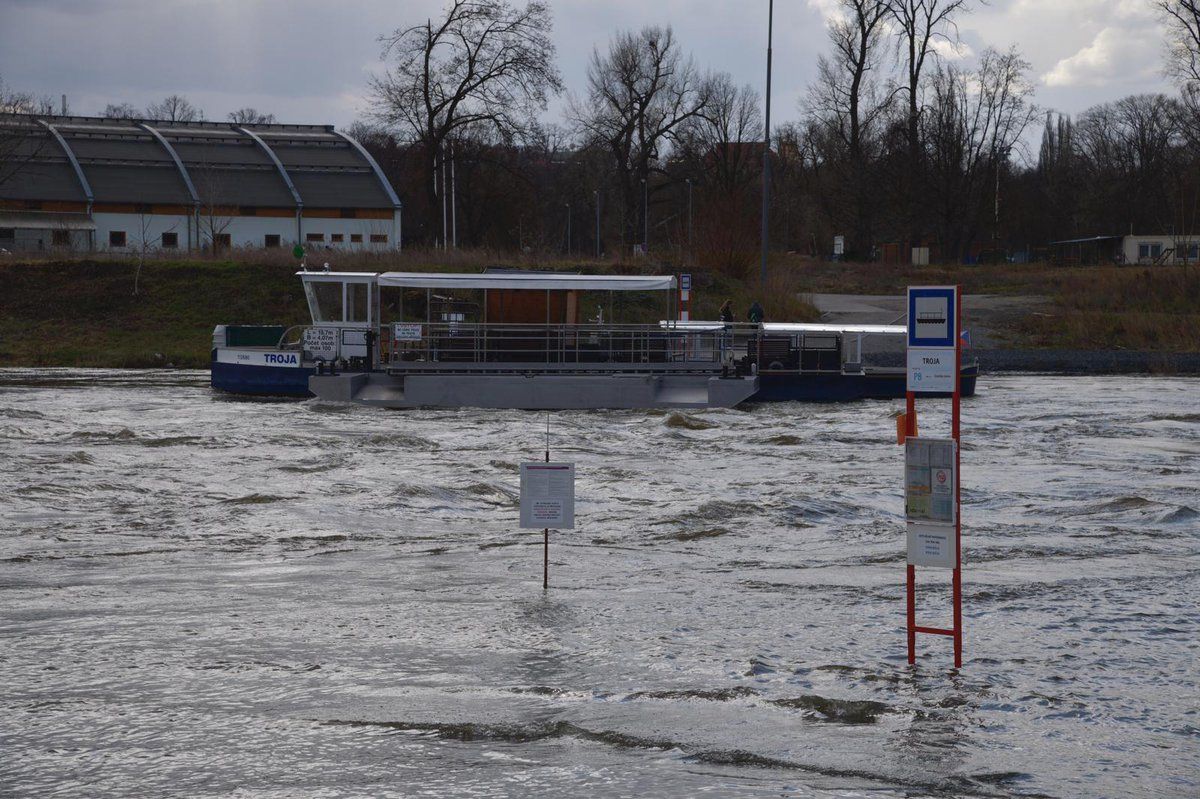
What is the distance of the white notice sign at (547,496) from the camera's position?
11.2m

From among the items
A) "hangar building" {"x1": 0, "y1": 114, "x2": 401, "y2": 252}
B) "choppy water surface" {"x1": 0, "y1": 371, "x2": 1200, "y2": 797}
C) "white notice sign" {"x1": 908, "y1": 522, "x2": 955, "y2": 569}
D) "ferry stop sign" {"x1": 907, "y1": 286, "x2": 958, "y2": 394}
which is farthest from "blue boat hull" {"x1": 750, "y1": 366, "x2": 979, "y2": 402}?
"hangar building" {"x1": 0, "y1": 114, "x2": 401, "y2": 252}

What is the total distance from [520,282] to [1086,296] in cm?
3150

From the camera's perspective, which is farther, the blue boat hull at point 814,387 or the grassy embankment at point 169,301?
the grassy embankment at point 169,301

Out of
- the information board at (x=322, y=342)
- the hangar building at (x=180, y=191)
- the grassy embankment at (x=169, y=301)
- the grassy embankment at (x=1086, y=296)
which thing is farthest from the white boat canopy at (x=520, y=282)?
the hangar building at (x=180, y=191)

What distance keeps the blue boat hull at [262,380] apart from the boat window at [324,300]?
145 cm

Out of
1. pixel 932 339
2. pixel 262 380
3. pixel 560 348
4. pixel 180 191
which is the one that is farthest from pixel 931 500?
pixel 180 191

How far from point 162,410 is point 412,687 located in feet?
75.0

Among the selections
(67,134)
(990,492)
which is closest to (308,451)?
(990,492)

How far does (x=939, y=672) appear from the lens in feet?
30.0

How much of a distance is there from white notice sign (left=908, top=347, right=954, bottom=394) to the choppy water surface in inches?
79.2

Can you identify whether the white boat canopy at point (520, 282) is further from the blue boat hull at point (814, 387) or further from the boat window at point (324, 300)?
the blue boat hull at point (814, 387)

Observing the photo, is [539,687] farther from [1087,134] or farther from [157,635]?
[1087,134]

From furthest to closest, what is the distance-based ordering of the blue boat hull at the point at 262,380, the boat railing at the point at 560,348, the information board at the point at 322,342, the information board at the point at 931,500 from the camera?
the blue boat hull at the point at 262,380
the information board at the point at 322,342
the boat railing at the point at 560,348
the information board at the point at 931,500

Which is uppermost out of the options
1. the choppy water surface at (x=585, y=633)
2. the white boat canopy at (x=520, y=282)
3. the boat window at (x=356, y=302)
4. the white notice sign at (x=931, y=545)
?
the white boat canopy at (x=520, y=282)
